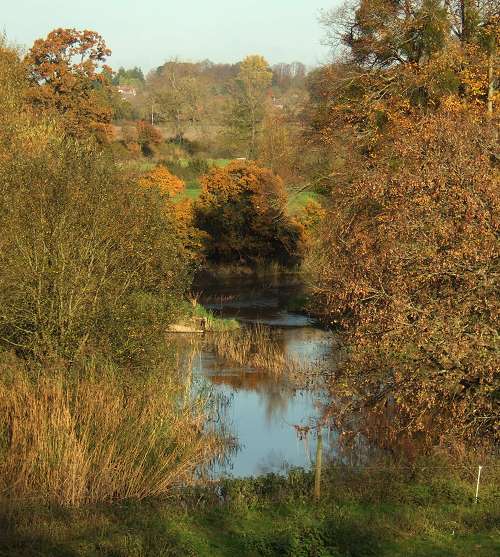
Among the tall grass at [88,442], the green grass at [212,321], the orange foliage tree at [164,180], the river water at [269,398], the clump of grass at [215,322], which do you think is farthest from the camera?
the orange foliage tree at [164,180]

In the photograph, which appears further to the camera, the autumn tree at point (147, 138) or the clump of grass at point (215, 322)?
the autumn tree at point (147, 138)

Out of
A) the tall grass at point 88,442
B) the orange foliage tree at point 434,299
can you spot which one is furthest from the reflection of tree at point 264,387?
the tall grass at point 88,442

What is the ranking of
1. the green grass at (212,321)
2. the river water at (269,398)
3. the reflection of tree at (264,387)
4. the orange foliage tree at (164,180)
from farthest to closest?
the orange foliage tree at (164,180) < the green grass at (212,321) < the reflection of tree at (264,387) < the river water at (269,398)

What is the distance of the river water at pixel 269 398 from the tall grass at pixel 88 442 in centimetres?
236

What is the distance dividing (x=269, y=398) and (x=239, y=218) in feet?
89.0

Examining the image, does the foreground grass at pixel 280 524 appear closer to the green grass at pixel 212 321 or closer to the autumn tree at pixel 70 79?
the green grass at pixel 212 321

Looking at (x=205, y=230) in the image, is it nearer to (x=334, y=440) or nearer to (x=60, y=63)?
(x=60, y=63)

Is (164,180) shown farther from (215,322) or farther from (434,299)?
(434,299)

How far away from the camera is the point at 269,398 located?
22.8m

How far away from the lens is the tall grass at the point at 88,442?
41.8ft

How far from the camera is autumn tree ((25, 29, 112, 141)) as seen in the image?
48375mm

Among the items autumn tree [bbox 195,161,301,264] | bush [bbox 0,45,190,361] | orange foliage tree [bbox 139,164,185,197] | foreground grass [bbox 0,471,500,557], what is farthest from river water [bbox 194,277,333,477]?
autumn tree [bbox 195,161,301,264]

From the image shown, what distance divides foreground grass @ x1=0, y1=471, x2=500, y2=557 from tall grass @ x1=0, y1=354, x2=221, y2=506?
0.62 metres

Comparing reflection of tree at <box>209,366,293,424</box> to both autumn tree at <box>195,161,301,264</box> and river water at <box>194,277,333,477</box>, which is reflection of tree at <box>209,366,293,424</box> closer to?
river water at <box>194,277,333,477</box>
